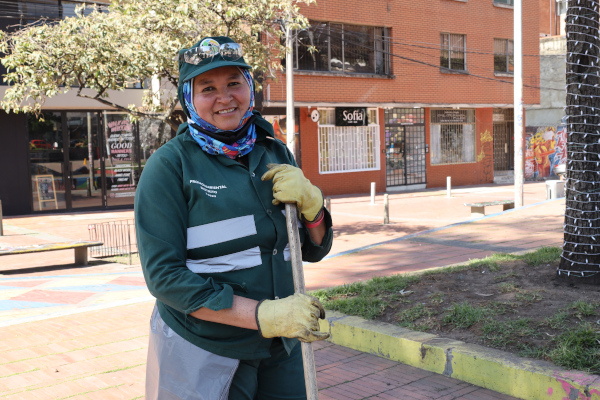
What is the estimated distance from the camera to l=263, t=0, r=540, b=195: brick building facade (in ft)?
68.0

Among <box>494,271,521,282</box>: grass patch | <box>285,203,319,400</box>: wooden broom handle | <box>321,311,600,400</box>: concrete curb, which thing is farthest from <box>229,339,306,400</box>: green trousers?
<box>494,271,521,282</box>: grass patch

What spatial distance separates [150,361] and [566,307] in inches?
135

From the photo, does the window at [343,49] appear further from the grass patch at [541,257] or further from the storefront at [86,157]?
the grass patch at [541,257]

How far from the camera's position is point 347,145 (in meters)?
22.1

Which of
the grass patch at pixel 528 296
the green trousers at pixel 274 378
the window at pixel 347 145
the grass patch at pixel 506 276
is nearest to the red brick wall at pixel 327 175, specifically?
the window at pixel 347 145

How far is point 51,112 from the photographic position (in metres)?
17.0

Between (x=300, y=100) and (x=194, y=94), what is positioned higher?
(x=300, y=100)

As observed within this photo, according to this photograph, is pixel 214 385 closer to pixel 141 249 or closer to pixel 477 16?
pixel 141 249

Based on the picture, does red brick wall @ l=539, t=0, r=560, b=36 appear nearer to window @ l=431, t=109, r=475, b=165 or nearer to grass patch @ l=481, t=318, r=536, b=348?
window @ l=431, t=109, r=475, b=165

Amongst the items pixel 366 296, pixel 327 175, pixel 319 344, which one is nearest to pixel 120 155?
pixel 327 175

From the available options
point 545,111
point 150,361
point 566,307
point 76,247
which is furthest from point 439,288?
point 545,111

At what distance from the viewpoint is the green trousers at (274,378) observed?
7.41ft

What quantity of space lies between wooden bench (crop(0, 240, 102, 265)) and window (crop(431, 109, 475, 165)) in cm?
Answer: 1723

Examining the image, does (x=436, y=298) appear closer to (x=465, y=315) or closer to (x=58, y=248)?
(x=465, y=315)
